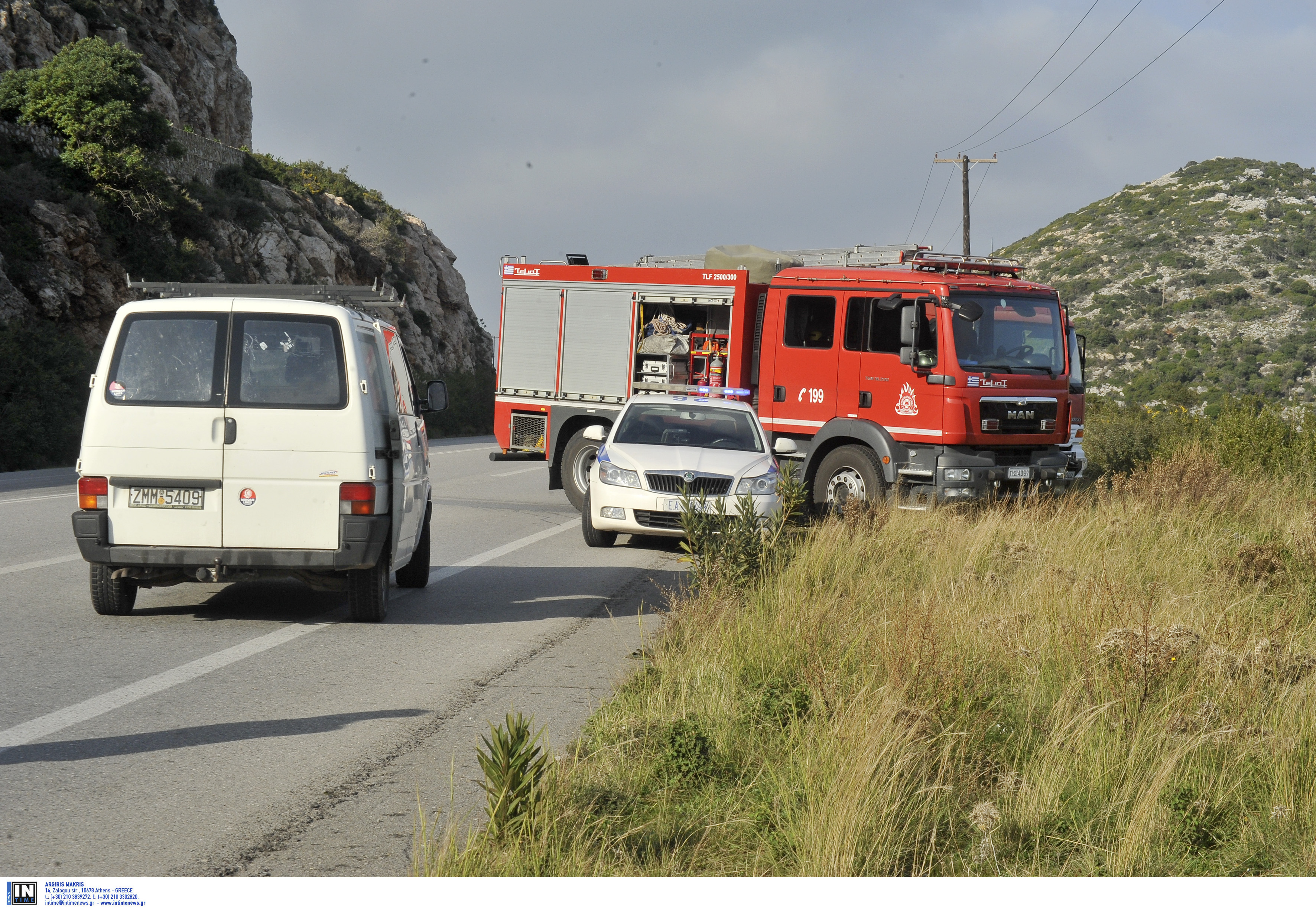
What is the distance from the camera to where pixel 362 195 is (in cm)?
6869

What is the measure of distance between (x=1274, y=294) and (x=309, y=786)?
198 ft

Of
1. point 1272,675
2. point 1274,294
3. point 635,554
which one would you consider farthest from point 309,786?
point 1274,294

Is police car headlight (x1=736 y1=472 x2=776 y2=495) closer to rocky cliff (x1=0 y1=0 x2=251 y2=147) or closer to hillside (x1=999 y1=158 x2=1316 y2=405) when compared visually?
hillside (x1=999 y1=158 x2=1316 y2=405)

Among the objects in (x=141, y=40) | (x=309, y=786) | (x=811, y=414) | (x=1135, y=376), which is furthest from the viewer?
(x=141, y=40)

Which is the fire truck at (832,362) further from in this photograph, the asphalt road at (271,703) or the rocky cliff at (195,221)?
the rocky cliff at (195,221)

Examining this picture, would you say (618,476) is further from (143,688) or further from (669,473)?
(143,688)

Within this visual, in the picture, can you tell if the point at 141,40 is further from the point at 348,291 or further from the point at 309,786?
the point at 309,786

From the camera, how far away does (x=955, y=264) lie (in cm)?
1445

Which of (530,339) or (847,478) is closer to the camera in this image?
(847,478)

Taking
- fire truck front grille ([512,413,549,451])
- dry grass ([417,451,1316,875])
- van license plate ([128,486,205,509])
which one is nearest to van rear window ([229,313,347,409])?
van license plate ([128,486,205,509])

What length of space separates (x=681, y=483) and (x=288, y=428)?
4661 mm

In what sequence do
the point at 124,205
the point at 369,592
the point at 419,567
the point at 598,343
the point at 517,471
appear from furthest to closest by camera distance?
the point at 124,205, the point at 517,471, the point at 598,343, the point at 419,567, the point at 369,592

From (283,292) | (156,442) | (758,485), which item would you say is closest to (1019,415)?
A: (758,485)
